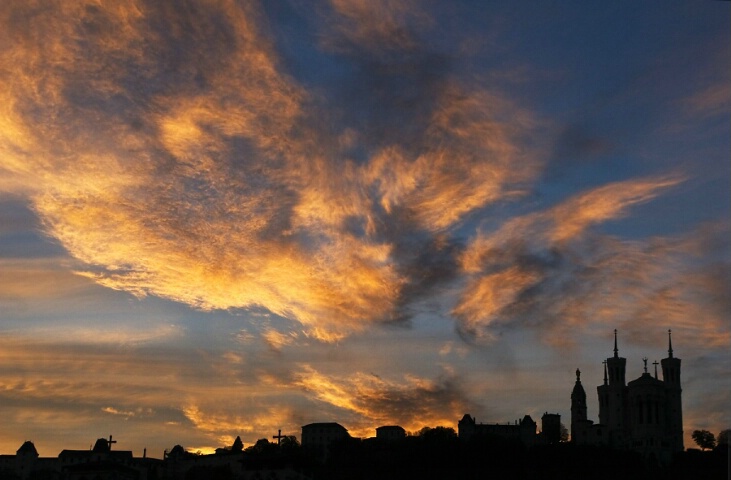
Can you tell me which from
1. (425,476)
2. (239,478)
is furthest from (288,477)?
(425,476)

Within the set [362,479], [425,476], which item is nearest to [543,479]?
[425,476]

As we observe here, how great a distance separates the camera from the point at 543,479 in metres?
196

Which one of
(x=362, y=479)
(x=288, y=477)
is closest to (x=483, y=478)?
(x=362, y=479)

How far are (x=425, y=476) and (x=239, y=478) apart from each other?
40518 millimetres

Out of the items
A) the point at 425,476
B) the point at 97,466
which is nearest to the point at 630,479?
the point at 425,476

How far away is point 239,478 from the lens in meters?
200

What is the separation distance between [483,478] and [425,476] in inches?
486

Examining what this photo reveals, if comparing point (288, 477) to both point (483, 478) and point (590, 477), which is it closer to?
point (483, 478)

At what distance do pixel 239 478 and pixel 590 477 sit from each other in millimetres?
76550

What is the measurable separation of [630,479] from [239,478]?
85274 millimetres

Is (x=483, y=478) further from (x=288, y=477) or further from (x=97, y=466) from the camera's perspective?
(x=97, y=466)

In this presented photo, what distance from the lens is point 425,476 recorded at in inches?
7721

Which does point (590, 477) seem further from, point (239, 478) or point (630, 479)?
point (239, 478)

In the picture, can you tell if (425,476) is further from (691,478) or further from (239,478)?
(691,478)
